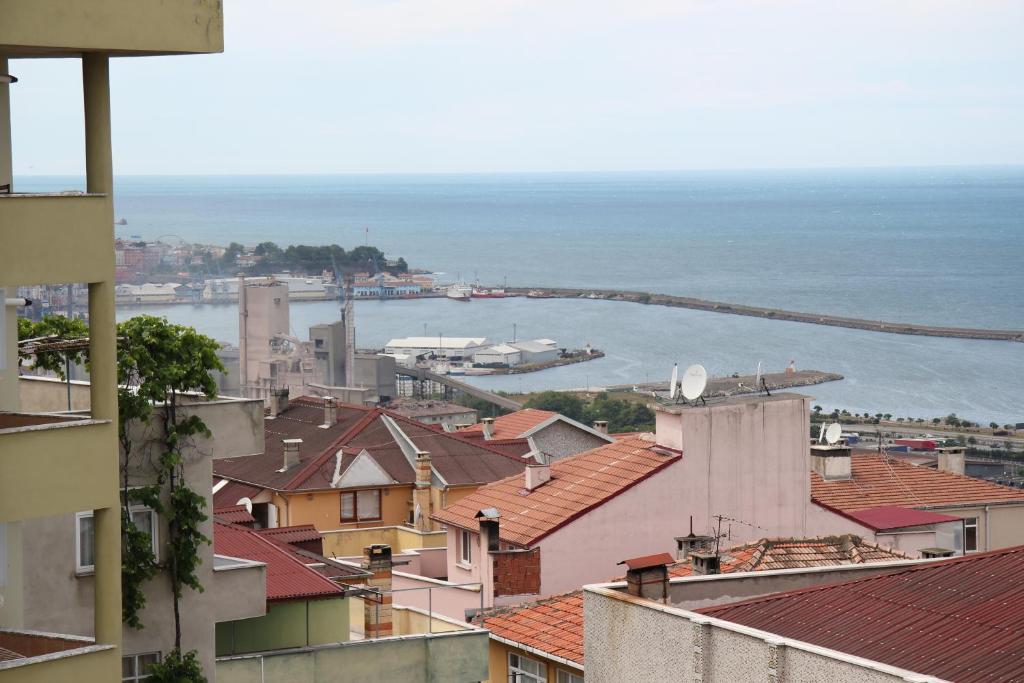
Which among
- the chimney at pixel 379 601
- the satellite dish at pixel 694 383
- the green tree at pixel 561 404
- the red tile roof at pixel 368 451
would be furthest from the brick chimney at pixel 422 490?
the green tree at pixel 561 404

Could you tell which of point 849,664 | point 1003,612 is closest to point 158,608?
point 849,664

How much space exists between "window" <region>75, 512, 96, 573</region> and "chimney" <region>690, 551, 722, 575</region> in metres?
8.01

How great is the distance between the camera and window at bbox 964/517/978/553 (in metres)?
32.0

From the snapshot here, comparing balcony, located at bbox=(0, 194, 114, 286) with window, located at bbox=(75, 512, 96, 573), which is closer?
balcony, located at bbox=(0, 194, 114, 286)

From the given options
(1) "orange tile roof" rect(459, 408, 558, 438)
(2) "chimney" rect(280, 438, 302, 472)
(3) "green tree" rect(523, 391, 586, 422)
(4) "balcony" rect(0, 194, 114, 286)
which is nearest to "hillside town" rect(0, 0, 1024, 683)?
(4) "balcony" rect(0, 194, 114, 286)

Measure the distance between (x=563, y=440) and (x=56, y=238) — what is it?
34.5 metres

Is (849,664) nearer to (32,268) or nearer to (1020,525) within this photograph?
(32,268)

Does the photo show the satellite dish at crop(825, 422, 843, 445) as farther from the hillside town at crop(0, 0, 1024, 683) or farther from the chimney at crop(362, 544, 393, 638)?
the chimney at crop(362, 544, 393, 638)

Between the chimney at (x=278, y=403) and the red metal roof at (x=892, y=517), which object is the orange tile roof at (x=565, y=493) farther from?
the chimney at (x=278, y=403)

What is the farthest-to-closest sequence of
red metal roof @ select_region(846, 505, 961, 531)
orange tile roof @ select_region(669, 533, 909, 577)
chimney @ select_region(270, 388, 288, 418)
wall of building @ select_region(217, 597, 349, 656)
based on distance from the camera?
1. chimney @ select_region(270, 388, 288, 418)
2. red metal roof @ select_region(846, 505, 961, 531)
3. orange tile roof @ select_region(669, 533, 909, 577)
4. wall of building @ select_region(217, 597, 349, 656)

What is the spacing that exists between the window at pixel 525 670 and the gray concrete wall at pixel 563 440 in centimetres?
2116

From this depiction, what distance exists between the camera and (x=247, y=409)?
613 inches

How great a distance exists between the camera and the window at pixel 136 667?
15.0 metres

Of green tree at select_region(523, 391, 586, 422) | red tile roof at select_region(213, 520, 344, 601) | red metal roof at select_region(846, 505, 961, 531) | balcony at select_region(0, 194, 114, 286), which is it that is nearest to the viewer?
balcony at select_region(0, 194, 114, 286)
